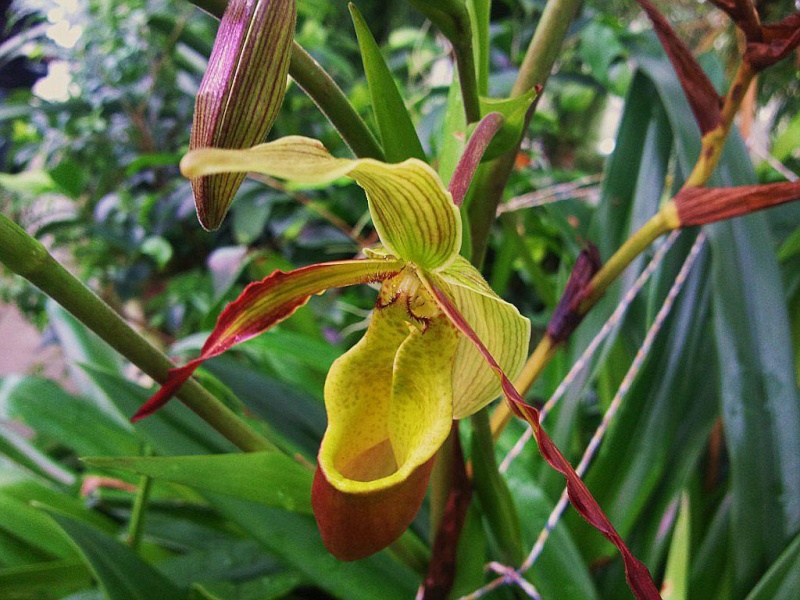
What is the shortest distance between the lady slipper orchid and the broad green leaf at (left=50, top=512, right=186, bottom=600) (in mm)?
142

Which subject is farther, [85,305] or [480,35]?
[480,35]

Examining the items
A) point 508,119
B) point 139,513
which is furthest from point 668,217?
point 139,513

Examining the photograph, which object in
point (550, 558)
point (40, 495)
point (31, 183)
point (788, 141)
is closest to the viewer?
point (550, 558)

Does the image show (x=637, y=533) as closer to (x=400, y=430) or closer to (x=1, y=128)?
(x=400, y=430)

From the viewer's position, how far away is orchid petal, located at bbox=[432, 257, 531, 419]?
0.97ft

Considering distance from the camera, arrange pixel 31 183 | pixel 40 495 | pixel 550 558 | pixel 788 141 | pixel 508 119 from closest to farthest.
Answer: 1. pixel 508 119
2. pixel 550 558
3. pixel 40 495
4. pixel 788 141
5. pixel 31 183

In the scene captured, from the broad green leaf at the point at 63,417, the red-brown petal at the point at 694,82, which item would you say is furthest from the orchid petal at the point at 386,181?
the broad green leaf at the point at 63,417

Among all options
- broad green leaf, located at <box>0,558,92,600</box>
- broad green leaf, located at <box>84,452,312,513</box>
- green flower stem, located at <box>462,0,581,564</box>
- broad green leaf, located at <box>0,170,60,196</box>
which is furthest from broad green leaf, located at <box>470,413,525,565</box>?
broad green leaf, located at <box>0,170,60,196</box>

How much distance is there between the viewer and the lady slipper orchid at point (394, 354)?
0.25 m

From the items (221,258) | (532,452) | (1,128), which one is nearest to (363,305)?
(221,258)

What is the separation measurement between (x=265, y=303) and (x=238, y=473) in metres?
0.11

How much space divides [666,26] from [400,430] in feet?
0.99

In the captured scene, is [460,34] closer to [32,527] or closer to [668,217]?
[668,217]

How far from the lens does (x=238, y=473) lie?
336 mm
